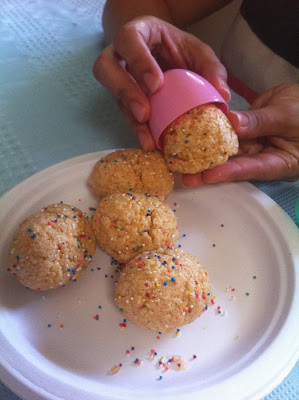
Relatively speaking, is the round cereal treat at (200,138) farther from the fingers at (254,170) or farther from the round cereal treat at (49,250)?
the round cereal treat at (49,250)

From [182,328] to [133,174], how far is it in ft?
1.27

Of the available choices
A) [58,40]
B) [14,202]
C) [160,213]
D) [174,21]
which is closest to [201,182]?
[160,213]

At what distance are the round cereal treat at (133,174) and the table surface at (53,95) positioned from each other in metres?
0.27

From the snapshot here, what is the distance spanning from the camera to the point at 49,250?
2.64ft

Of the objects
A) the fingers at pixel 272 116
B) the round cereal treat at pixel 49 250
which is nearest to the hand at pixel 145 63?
the fingers at pixel 272 116

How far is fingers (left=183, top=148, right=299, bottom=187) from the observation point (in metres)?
1.02

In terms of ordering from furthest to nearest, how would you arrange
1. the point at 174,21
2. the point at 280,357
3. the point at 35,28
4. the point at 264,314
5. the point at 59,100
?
the point at 35,28, the point at 174,21, the point at 59,100, the point at 264,314, the point at 280,357

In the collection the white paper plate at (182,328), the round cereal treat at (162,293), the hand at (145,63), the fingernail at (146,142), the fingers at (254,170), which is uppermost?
the hand at (145,63)

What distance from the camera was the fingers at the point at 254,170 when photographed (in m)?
1.02

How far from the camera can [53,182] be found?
1.00m

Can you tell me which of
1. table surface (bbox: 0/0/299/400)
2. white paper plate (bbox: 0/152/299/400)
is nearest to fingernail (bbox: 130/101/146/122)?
white paper plate (bbox: 0/152/299/400)

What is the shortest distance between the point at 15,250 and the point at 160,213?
334 millimetres

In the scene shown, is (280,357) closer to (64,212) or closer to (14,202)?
(64,212)

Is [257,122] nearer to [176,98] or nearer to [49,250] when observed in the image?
[176,98]
